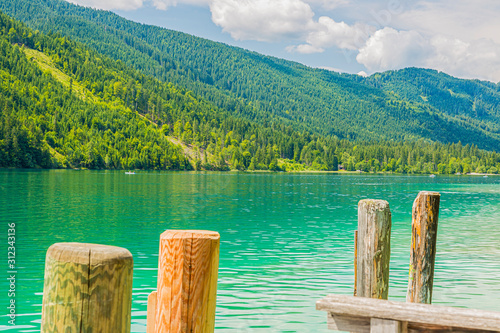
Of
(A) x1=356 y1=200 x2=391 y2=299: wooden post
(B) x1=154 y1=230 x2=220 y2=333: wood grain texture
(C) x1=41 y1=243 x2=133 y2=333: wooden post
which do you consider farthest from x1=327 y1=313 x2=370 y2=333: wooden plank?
(A) x1=356 y1=200 x2=391 y2=299: wooden post

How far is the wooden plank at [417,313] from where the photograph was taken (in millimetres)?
3574

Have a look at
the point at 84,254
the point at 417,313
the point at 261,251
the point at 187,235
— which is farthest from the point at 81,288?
the point at 261,251

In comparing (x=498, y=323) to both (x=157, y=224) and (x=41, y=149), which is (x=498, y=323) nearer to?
(x=157, y=224)

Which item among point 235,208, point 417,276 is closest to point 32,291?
point 417,276

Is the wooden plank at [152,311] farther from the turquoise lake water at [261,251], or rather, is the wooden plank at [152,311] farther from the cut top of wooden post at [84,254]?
the turquoise lake water at [261,251]

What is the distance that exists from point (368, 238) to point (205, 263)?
14.7 ft

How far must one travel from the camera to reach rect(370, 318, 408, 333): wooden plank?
3.67 metres

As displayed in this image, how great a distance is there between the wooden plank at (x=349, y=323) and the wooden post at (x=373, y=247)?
3.43 meters

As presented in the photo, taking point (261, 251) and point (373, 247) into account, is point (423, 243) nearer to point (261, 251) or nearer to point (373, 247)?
point (373, 247)

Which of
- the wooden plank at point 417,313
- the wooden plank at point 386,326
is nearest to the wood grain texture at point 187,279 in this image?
the wooden plank at point 417,313

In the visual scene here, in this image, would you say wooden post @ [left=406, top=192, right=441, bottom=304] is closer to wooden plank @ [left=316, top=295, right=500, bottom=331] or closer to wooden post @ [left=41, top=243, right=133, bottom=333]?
wooden plank @ [left=316, top=295, right=500, bottom=331]

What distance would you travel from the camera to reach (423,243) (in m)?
8.20

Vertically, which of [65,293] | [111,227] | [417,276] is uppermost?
[65,293]

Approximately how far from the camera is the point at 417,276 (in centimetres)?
831
